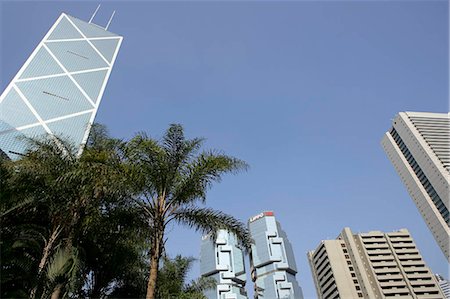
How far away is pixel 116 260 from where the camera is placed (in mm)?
13031

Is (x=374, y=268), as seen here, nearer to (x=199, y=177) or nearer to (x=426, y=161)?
(x=426, y=161)

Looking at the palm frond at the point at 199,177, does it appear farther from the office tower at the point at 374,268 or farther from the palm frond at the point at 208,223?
the office tower at the point at 374,268

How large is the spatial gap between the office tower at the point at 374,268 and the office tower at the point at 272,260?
2095 cm

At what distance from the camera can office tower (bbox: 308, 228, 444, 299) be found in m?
A: 89.4

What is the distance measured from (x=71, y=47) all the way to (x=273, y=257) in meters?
96.9

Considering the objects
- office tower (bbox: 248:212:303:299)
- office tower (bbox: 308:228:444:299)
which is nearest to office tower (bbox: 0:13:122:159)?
office tower (bbox: 308:228:444:299)

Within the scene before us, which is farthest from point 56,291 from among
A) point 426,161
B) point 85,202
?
point 426,161

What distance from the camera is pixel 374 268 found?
94.1 m

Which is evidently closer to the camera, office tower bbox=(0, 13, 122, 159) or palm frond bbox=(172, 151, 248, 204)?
palm frond bbox=(172, 151, 248, 204)

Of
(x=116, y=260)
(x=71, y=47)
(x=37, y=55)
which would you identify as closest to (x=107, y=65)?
(x=71, y=47)

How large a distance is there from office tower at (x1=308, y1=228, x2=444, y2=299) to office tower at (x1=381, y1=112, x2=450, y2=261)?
12724mm

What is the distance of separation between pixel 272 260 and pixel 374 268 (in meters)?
42.9

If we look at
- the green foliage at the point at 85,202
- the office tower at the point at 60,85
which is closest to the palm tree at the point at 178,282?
the green foliage at the point at 85,202

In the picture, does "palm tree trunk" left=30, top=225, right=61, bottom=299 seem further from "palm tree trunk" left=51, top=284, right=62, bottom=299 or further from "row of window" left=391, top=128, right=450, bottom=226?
"row of window" left=391, top=128, right=450, bottom=226
